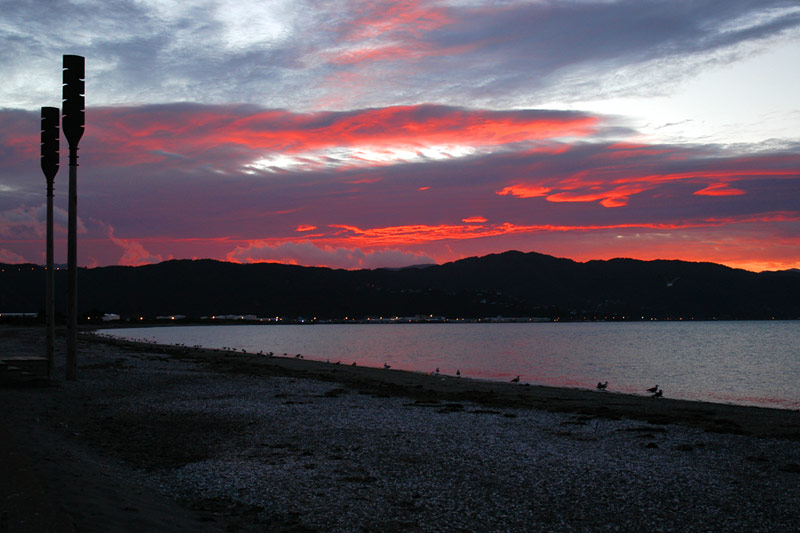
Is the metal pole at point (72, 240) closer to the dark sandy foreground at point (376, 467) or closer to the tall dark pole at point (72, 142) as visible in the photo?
the tall dark pole at point (72, 142)

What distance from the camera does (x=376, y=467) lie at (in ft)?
37.2

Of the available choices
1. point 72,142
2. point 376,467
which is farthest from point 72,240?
point 376,467

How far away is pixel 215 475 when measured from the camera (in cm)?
1070

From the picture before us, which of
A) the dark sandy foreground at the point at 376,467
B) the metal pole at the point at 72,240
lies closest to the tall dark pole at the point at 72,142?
the metal pole at the point at 72,240

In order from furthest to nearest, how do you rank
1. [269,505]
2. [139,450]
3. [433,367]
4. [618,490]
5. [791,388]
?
[433,367]
[791,388]
[139,450]
[618,490]
[269,505]

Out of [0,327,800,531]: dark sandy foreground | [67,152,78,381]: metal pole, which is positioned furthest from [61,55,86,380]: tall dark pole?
[0,327,800,531]: dark sandy foreground

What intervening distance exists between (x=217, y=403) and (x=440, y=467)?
10.2 metres

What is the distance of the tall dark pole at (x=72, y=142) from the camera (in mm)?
20875

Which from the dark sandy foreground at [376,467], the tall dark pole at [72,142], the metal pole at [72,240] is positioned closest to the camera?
the dark sandy foreground at [376,467]

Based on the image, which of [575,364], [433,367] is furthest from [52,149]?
[575,364]

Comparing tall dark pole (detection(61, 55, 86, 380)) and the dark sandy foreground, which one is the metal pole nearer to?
tall dark pole (detection(61, 55, 86, 380))

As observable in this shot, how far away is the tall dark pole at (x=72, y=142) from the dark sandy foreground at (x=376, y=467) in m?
3.19

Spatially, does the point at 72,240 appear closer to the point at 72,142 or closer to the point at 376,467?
the point at 72,142

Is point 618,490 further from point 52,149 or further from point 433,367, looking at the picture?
point 433,367
